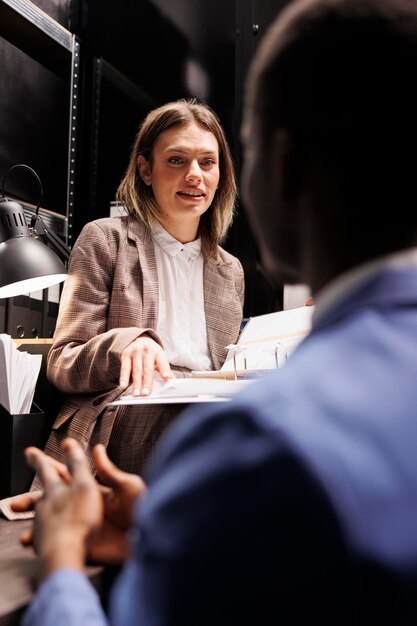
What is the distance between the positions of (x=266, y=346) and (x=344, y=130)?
95cm

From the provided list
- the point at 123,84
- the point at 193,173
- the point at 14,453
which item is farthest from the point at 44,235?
the point at 123,84

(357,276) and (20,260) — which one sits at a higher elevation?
(20,260)

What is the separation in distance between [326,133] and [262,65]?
3.7 inches

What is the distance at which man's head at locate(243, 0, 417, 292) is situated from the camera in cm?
39

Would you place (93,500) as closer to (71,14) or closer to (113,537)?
(113,537)

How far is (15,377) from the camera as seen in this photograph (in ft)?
3.90

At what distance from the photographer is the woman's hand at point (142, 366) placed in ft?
3.48

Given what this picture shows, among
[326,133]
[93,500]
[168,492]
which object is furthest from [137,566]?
[326,133]

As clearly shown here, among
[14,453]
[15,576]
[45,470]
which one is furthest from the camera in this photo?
[14,453]

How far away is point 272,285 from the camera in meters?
2.57

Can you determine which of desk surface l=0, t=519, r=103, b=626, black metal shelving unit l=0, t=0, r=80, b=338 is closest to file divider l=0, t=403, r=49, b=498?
desk surface l=0, t=519, r=103, b=626

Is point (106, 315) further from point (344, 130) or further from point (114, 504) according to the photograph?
point (344, 130)

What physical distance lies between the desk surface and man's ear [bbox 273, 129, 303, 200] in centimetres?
33

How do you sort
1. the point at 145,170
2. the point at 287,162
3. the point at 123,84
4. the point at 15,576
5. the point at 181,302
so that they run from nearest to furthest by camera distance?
1. the point at 287,162
2. the point at 15,576
3. the point at 181,302
4. the point at 145,170
5. the point at 123,84
